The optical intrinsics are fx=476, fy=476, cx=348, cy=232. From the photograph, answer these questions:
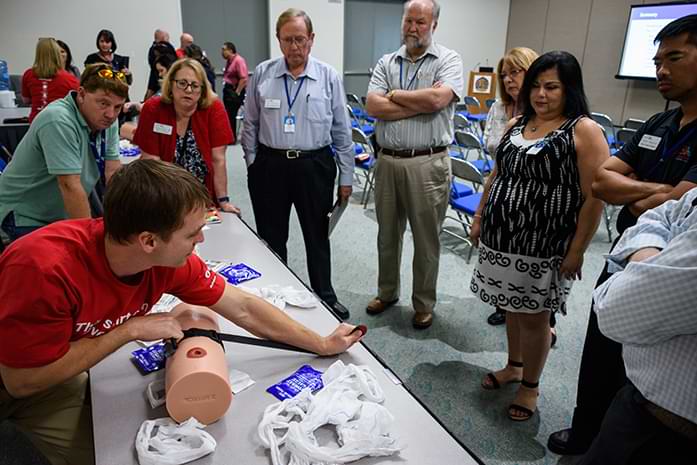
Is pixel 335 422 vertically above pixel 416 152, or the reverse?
pixel 416 152

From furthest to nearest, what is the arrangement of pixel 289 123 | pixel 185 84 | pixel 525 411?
pixel 289 123, pixel 185 84, pixel 525 411

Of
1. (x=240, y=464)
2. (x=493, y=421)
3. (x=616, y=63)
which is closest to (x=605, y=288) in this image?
(x=240, y=464)

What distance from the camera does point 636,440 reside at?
0.98 metres

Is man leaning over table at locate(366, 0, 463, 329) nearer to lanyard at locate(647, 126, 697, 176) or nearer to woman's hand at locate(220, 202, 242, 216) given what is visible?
woman's hand at locate(220, 202, 242, 216)

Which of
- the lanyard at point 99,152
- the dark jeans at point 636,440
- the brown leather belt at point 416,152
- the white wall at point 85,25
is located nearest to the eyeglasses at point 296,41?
the brown leather belt at point 416,152

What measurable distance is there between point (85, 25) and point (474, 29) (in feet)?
25.1

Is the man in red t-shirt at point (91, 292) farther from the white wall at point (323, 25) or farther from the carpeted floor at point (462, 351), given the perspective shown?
the white wall at point (323, 25)

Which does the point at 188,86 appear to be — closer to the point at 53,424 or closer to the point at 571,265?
the point at 53,424

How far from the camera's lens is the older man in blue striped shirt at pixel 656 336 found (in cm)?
83

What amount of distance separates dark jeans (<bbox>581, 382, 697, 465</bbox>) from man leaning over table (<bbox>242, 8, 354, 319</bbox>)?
1.58 metres

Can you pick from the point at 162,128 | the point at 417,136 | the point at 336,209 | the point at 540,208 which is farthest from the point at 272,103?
the point at 540,208

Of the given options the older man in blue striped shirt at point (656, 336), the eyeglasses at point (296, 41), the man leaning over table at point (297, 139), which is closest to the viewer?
the older man in blue striped shirt at point (656, 336)

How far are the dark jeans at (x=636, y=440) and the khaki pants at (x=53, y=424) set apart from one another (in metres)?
1.29

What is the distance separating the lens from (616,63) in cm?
863
